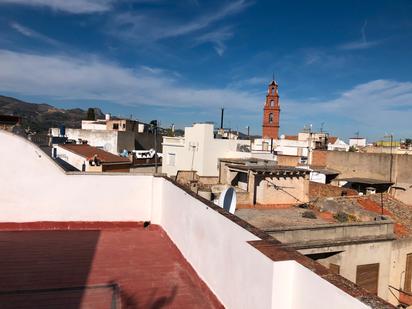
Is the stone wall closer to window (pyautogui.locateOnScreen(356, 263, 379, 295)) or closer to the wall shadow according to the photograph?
window (pyautogui.locateOnScreen(356, 263, 379, 295))

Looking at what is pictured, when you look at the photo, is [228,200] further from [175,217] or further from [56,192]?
[56,192]

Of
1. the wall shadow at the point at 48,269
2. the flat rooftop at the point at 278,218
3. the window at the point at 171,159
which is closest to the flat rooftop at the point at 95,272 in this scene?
the wall shadow at the point at 48,269

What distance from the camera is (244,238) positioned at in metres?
3.48

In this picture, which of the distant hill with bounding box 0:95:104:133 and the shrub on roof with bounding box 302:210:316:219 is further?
the distant hill with bounding box 0:95:104:133

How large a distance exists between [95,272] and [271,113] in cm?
4758

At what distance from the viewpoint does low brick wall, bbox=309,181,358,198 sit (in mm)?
23109

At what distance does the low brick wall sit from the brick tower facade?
27.1 metres

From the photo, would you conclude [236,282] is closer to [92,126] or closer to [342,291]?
[342,291]

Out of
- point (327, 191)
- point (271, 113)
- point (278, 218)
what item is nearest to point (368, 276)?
point (278, 218)

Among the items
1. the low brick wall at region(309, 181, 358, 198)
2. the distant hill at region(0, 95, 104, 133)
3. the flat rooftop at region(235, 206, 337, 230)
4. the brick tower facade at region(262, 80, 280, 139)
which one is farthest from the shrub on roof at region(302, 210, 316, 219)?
the distant hill at region(0, 95, 104, 133)

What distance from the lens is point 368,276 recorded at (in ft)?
45.4

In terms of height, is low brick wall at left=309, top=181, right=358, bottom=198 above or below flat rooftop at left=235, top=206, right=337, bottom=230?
above

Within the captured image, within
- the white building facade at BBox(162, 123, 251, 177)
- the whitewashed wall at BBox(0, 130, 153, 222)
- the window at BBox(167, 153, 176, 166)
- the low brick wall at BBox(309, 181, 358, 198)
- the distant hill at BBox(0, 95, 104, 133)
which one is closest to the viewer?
the whitewashed wall at BBox(0, 130, 153, 222)

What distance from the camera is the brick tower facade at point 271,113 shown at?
5025 centimetres
